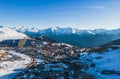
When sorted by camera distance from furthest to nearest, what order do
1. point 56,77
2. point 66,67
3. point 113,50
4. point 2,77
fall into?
1. point 113,50
2. point 2,77
3. point 66,67
4. point 56,77

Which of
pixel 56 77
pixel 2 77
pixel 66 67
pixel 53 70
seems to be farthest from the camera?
pixel 2 77

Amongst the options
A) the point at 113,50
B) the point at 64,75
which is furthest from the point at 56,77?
the point at 113,50

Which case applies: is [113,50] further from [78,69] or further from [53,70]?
[53,70]

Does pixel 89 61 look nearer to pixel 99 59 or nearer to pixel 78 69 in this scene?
pixel 99 59

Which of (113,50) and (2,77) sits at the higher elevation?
(113,50)

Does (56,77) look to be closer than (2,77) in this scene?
Yes

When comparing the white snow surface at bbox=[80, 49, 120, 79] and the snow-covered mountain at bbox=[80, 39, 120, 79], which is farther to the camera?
the snow-covered mountain at bbox=[80, 39, 120, 79]

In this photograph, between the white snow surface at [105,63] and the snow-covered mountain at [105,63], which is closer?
the white snow surface at [105,63]
